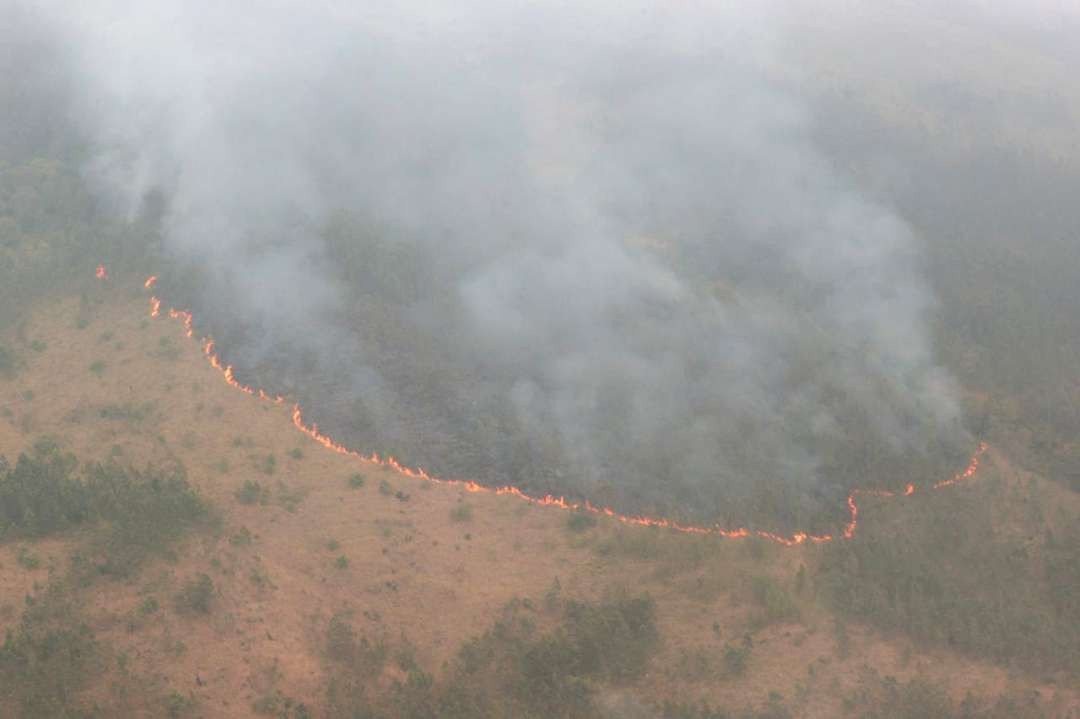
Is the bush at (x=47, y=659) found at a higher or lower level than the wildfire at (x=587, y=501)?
lower

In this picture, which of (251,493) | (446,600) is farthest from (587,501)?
(251,493)

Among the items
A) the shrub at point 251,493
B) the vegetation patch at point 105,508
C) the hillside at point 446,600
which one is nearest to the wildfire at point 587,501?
the hillside at point 446,600

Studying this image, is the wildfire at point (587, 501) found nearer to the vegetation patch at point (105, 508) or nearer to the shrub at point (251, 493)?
the shrub at point (251, 493)

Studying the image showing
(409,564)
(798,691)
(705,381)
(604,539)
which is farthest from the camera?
(705,381)

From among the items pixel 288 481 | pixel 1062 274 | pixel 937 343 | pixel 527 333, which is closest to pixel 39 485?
pixel 288 481

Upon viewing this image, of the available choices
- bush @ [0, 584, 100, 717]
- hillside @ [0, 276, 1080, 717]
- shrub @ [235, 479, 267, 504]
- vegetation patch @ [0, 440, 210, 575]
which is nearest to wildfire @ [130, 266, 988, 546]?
hillside @ [0, 276, 1080, 717]

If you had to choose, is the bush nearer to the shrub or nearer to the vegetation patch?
the vegetation patch

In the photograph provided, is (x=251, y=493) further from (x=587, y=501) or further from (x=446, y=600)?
(x=587, y=501)

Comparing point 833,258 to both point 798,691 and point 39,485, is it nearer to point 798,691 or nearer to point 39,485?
point 798,691

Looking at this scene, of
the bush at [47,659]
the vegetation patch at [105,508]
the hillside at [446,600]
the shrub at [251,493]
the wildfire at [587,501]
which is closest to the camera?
the bush at [47,659]
